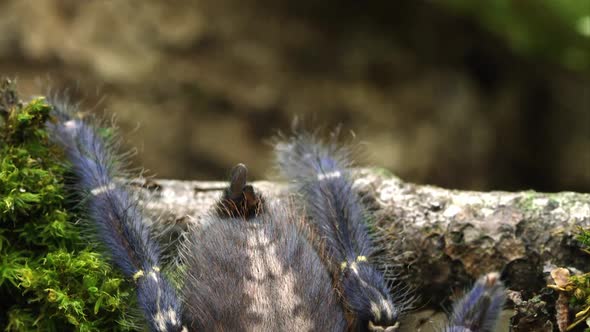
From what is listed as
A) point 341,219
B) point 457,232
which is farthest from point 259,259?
point 457,232

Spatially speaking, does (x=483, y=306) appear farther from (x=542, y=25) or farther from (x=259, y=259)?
(x=542, y=25)

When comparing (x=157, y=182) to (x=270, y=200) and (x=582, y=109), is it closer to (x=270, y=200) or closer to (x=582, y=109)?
(x=270, y=200)

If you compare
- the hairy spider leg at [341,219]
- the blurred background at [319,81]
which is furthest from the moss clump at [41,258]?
the blurred background at [319,81]

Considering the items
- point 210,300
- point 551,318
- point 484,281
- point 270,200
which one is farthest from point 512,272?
point 210,300

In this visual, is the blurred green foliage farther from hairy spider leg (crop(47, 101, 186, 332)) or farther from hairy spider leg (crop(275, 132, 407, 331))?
hairy spider leg (crop(47, 101, 186, 332))

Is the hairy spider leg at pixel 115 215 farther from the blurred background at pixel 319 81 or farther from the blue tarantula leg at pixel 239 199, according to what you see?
the blurred background at pixel 319 81
